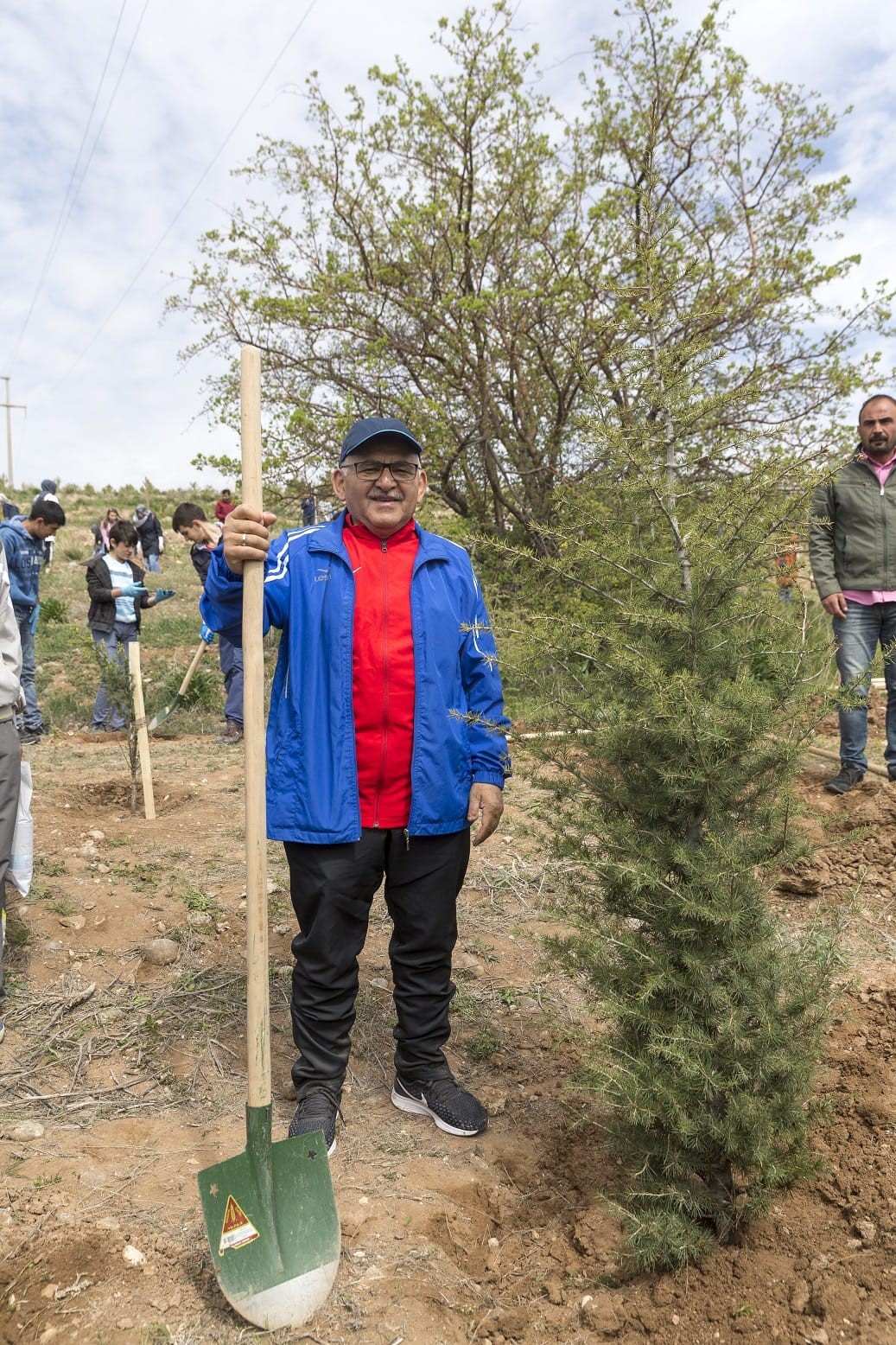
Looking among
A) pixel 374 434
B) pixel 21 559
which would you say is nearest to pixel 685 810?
pixel 374 434

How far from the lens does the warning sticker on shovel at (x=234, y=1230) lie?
85.1 inches

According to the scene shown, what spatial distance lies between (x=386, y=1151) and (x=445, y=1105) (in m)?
0.23

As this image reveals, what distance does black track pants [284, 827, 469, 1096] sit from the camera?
272cm

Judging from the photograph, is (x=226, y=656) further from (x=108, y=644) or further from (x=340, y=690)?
(x=340, y=690)

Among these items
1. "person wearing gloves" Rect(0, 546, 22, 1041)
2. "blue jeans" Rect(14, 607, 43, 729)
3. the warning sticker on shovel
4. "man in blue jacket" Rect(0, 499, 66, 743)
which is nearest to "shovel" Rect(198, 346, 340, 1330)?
the warning sticker on shovel

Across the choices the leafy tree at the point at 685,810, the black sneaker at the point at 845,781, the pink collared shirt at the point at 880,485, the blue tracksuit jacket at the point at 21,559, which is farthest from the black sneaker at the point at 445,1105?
the blue tracksuit jacket at the point at 21,559

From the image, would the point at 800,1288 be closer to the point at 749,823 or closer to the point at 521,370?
the point at 749,823

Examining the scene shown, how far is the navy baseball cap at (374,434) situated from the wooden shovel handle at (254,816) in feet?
1.24

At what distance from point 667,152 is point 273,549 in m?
7.81

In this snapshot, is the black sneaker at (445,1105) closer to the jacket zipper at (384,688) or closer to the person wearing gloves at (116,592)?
the jacket zipper at (384,688)

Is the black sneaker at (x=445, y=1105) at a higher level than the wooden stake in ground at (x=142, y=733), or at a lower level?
lower

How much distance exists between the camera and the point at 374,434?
2656mm

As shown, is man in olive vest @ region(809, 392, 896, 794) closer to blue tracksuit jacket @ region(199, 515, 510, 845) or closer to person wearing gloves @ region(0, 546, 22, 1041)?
blue tracksuit jacket @ region(199, 515, 510, 845)

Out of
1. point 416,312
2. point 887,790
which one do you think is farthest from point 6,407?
point 887,790
